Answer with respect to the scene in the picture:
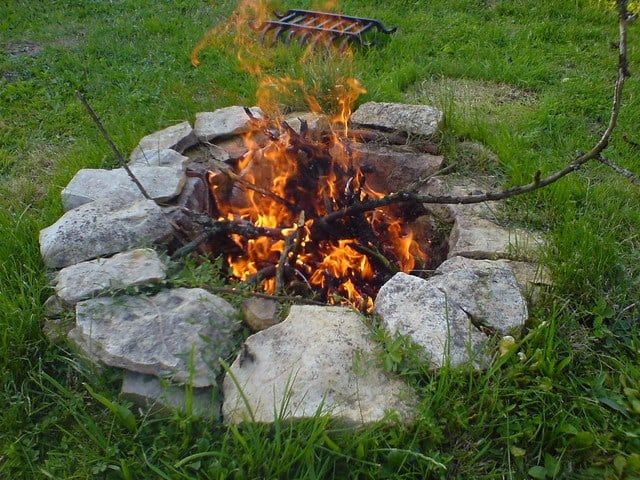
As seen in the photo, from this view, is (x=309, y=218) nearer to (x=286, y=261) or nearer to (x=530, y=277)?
(x=286, y=261)

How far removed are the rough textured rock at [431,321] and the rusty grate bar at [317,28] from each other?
3621 millimetres

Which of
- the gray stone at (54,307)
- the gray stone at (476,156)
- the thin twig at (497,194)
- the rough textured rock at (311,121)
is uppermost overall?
the thin twig at (497,194)

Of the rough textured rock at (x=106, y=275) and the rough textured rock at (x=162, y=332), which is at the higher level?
the rough textured rock at (x=106, y=275)

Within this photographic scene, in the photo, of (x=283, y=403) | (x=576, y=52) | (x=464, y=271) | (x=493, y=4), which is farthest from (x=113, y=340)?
(x=493, y=4)

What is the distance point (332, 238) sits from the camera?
3.02 metres

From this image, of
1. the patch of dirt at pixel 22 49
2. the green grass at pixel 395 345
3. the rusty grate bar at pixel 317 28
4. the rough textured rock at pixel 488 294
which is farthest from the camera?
the patch of dirt at pixel 22 49

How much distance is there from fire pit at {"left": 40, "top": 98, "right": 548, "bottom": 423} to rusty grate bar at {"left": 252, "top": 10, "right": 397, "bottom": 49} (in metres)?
1.85

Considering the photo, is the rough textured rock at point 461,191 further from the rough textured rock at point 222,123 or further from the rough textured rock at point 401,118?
the rough textured rock at point 222,123

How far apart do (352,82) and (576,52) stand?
2526 mm

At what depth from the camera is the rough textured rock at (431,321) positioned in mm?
2191

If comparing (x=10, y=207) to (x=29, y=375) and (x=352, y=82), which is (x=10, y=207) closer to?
(x=29, y=375)

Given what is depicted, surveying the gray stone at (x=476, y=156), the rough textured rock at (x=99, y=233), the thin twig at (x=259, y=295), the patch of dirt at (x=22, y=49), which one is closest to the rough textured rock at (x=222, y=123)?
the rough textured rock at (x=99, y=233)

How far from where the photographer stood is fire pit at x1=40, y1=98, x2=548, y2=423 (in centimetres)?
221

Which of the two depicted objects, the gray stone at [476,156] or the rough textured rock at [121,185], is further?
the gray stone at [476,156]
